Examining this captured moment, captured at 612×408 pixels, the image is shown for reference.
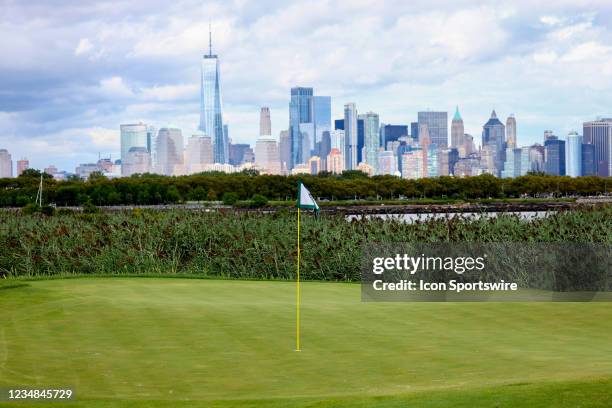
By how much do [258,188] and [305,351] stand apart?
14154cm

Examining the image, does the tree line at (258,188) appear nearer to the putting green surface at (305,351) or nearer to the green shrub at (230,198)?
the green shrub at (230,198)

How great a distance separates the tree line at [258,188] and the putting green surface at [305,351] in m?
94.9

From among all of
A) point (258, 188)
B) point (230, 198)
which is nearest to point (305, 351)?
point (230, 198)

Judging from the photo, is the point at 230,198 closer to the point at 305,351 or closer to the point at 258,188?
the point at 258,188

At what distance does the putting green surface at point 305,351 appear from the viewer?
910 centimetres

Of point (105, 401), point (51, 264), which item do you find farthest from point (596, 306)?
point (51, 264)

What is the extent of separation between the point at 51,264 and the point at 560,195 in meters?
173

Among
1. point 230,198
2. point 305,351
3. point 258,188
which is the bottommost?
point 305,351

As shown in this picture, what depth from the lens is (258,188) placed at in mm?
152875

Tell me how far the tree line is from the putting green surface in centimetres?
9494

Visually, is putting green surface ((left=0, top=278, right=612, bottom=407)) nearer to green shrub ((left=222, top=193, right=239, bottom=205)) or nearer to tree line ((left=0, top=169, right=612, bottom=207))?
tree line ((left=0, top=169, right=612, bottom=207))

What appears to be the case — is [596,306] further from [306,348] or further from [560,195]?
[560,195]

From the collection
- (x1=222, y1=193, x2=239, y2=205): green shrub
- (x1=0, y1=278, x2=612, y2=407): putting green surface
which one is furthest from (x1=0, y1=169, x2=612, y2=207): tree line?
(x1=0, y1=278, x2=612, y2=407): putting green surface

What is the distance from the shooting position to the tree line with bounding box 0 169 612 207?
13725cm
